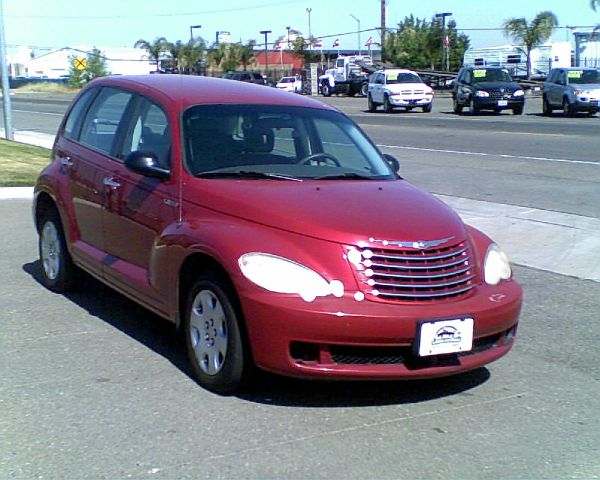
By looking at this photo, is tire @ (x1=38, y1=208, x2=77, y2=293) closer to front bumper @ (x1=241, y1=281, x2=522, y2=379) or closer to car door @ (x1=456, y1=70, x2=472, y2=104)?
front bumper @ (x1=241, y1=281, x2=522, y2=379)

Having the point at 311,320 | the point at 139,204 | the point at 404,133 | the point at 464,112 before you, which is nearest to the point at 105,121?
the point at 139,204

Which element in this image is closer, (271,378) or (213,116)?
(271,378)

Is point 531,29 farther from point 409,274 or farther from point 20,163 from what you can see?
point 409,274

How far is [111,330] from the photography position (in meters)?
6.80

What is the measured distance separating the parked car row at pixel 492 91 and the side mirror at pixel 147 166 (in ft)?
103

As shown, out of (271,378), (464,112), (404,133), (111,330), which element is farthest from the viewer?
(464,112)

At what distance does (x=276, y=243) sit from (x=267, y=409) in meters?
0.93

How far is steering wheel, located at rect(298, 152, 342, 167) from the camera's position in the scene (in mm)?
6435

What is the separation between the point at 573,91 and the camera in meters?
35.2

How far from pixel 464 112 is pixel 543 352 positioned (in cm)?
3499

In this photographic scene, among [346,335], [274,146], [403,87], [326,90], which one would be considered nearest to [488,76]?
[403,87]

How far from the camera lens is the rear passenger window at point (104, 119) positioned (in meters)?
6.99

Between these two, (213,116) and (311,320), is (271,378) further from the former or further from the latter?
(213,116)

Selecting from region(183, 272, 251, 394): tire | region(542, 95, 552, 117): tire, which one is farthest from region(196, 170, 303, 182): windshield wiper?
region(542, 95, 552, 117): tire
